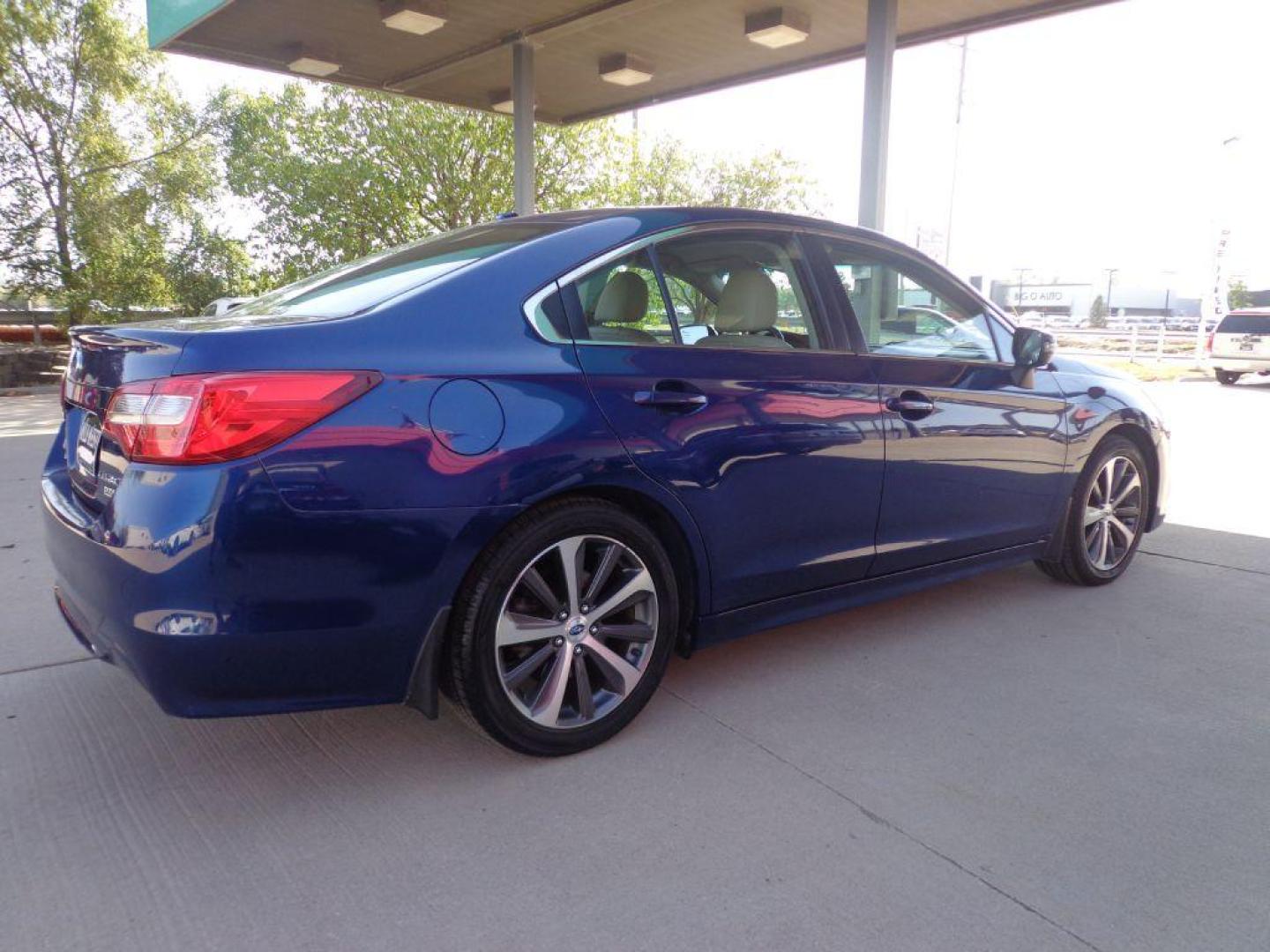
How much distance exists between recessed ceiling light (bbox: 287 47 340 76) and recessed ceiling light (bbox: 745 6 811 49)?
448cm

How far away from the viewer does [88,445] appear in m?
2.57

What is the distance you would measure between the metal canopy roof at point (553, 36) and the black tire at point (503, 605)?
22.1 ft

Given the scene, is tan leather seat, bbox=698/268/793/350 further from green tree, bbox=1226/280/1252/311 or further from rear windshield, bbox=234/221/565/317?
green tree, bbox=1226/280/1252/311

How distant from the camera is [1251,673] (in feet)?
11.6

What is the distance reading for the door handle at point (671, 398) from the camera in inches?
109

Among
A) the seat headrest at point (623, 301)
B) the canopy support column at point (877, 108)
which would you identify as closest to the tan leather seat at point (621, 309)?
the seat headrest at point (623, 301)

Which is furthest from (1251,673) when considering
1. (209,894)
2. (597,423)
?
(209,894)

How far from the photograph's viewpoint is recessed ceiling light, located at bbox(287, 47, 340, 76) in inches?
379

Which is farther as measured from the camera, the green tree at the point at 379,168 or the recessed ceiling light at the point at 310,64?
the green tree at the point at 379,168

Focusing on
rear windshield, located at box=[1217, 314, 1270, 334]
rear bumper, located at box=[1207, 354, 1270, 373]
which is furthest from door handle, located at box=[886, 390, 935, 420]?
rear windshield, located at box=[1217, 314, 1270, 334]

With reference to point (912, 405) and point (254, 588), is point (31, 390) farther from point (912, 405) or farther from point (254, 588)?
point (912, 405)

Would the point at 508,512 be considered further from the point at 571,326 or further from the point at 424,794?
the point at 424,794

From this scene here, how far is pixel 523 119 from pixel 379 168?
8.69 m

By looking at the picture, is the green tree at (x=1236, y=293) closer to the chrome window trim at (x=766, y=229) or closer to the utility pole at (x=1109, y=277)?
the utility pole at (x=1109, y=277)
